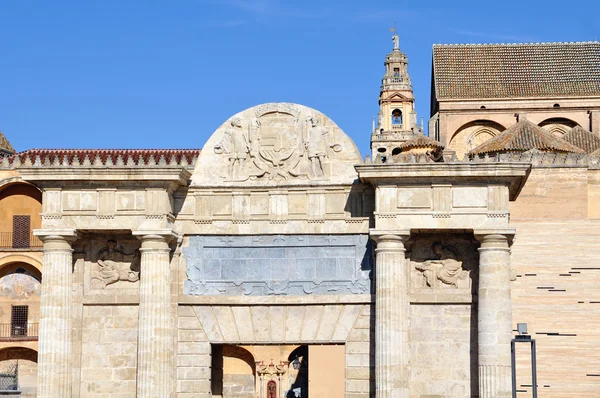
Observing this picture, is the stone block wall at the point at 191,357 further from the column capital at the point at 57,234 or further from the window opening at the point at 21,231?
the window opening at the point at 21,231

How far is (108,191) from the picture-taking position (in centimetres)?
2253

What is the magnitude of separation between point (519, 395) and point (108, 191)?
14253mm

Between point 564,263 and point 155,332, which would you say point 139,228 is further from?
point 564,263

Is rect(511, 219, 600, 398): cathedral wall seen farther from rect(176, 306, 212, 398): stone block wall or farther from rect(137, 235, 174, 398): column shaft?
rect(137, 235, 174, 398): column shaft

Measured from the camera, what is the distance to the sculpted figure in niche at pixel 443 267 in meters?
22.4

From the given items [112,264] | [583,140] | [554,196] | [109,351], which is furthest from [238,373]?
[112,264]

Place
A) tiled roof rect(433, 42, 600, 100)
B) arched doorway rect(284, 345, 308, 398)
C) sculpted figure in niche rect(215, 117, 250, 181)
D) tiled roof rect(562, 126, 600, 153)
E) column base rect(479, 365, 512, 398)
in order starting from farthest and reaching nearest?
arched doorway rect(284, 345, 308, 398) < tiled roof rect(433, 42, 600, 100) < tiled roof rect(562, 126, 600, 153) < sculpted figure in niche rect(215, 117, 250, 181) < column base rect(479, 365, 512, 398)

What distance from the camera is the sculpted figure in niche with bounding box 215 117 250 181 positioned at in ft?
75.2

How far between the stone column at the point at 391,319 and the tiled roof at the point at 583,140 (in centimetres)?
2494

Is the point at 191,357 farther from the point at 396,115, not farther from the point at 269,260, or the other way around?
the point at 396,115

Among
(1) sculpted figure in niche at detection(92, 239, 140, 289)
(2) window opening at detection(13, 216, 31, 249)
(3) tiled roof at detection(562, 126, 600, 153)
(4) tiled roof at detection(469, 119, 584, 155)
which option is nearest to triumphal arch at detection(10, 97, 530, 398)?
(1) sculpted figure in niche at detection(92, 239, 140, 289)

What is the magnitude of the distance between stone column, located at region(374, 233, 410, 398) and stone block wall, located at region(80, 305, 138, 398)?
4709 mm

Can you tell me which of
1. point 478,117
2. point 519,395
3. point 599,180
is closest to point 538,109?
point 478,117

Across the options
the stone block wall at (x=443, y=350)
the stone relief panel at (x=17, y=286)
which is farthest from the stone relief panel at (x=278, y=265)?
the stone relief panel at (x=17, y=286)
